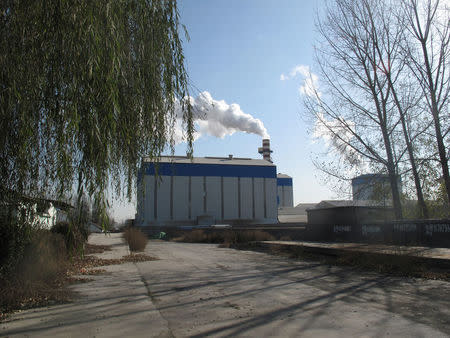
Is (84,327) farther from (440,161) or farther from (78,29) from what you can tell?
(440,161)

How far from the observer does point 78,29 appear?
3.80m

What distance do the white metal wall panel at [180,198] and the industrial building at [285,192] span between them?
40.7 metres

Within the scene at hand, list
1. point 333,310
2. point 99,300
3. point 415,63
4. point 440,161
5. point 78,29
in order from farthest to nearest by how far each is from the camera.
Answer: point 415,63 → point 440,161 → point 99,300 → point 333,310 → point 78,29

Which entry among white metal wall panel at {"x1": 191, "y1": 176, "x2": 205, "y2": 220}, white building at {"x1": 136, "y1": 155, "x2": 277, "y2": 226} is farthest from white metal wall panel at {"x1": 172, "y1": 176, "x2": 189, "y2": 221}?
white metal wall panel at {"x1": 191, "y1": 176, "x2": 205, "y2": 220}

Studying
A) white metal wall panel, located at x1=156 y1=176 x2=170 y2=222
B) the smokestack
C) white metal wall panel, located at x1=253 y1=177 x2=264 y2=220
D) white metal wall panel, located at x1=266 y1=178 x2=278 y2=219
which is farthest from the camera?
the smokestack

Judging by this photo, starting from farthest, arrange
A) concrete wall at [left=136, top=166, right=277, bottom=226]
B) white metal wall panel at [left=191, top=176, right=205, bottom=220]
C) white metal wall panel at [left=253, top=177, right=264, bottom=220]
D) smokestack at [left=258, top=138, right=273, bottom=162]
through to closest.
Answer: smokestack at [left=258, top=138, right=273, bottom=162], white metal wall panel at [left=253, top=177, right=264, bottom=220], white metal wall panel at [left=191, top=176, right=205, bottom=220], concrete wall at [left=136, top=166, right=277, bottom=226]

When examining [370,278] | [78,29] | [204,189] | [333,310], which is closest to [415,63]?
[370,278]

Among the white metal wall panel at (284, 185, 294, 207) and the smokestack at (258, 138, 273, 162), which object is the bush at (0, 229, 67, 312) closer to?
the smokestack at (258, 138, 273, 162)

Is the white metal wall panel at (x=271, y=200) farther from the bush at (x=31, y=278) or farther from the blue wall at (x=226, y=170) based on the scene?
the bush at (x=31, y=278)

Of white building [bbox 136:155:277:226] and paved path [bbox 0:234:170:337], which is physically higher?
white building [bbox 136:155:277:226]

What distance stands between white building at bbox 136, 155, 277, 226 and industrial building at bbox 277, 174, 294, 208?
30049 mm

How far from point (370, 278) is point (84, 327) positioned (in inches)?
267

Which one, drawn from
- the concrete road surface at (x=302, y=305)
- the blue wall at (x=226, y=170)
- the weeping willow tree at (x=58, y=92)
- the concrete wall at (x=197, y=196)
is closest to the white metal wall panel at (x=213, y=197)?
the concrete wall at (x=197, y=196)

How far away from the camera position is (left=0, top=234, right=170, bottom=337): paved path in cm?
434
